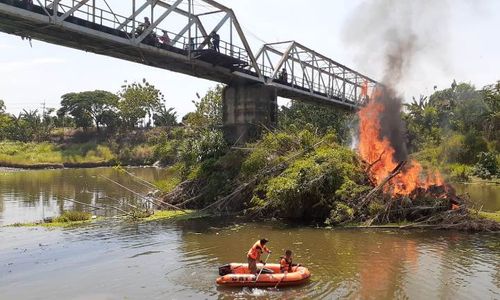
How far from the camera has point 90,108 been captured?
343 feet

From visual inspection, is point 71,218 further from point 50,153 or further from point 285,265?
point 50,153

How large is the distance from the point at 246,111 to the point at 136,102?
215 feet

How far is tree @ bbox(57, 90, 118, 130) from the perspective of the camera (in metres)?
104

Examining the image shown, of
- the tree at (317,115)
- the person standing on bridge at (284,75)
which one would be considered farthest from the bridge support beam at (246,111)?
the tree at (317,115)

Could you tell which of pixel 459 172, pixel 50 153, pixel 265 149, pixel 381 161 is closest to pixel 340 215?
pixel 381 161

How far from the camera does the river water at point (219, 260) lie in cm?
1569

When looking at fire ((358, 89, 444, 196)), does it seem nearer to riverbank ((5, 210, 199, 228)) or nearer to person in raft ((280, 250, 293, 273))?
person in raft ((280, 250, 293, 273))

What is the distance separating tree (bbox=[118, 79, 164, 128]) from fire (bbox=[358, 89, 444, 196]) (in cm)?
7404

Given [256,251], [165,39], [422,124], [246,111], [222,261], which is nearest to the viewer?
[256,251]

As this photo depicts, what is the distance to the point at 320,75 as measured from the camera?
5956 cm

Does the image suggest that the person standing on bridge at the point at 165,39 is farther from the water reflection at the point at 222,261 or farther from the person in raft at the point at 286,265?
the person in raft at the point at 286,265

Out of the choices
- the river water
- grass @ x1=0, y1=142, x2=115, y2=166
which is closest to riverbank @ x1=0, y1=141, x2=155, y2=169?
grass @ x1=0, y1=142, x2=115, y2=166

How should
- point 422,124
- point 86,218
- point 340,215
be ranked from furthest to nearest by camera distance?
point 422,124, point 86,218, point 340,215

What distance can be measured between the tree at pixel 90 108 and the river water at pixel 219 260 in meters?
78.0
